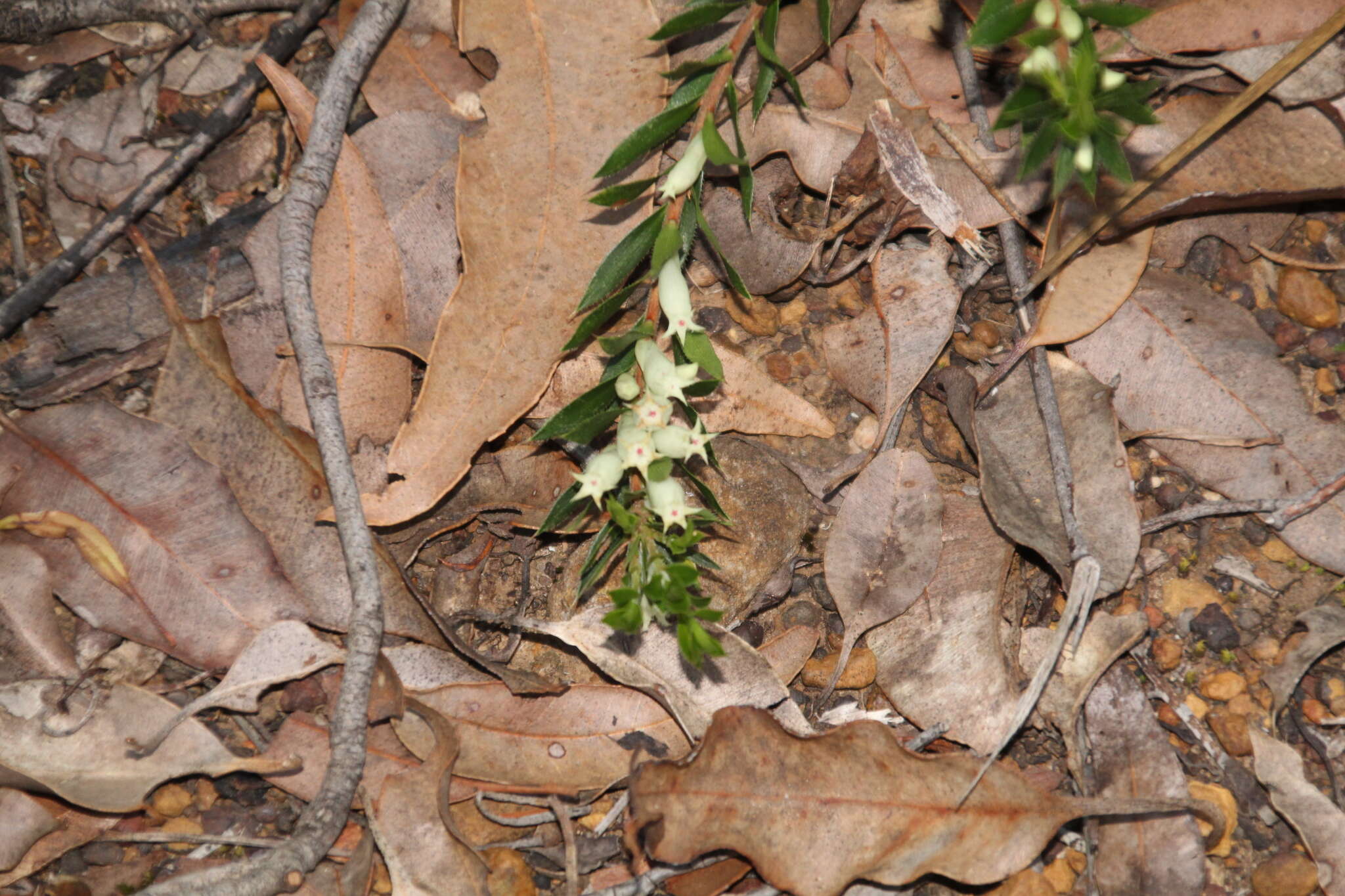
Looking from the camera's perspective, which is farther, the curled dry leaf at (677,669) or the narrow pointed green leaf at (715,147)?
the curled dry leaf at (677,669)

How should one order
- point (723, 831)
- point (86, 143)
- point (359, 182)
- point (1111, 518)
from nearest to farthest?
point (723, 831) < point (1111, 518) < point (359, 182) < point (86, 143)

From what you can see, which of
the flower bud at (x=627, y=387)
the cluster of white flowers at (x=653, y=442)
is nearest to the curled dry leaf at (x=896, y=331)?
the cluster of white flowers at (x=653, y=442)

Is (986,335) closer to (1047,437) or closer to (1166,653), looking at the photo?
(1047,437)

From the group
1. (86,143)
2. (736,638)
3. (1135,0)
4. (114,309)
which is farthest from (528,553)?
(1135,0)

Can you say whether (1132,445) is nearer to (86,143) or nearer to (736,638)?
(736,638)

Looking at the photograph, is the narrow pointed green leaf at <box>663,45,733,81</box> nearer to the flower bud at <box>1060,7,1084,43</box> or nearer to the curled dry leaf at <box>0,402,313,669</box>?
the flower bud at <box>1060,7,1084,43</box>

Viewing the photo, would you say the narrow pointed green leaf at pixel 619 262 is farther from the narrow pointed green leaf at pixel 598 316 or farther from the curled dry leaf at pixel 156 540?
the curled dry leaf at pixel 156 540
